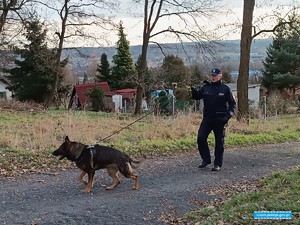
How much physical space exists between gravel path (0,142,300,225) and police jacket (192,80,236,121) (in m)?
1.26

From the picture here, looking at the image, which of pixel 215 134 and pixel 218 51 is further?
pixel 218 51

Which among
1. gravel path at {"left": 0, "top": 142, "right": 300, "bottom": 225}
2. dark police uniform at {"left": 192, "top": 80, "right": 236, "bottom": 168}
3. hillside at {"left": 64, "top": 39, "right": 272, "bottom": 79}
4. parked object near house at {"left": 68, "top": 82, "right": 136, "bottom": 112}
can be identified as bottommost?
parked object near house at {"left": 68, "top": 82, "right": 136, "bottom": 112}

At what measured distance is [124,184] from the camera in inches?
309

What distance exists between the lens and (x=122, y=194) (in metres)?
7.16

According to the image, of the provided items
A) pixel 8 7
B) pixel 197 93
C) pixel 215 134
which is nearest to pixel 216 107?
pixel 197 93

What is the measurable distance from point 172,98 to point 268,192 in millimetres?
20772

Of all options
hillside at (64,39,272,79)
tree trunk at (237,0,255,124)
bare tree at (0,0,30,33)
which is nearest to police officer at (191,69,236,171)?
tree trunk at (237,0,255,124)

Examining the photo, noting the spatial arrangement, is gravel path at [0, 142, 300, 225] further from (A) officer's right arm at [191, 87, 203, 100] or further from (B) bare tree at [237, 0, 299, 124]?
(B) bare tree at [237, 0, 299, 124]

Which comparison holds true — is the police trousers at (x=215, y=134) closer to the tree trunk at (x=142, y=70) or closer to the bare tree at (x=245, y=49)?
the bare tree at (x=245, y=49)

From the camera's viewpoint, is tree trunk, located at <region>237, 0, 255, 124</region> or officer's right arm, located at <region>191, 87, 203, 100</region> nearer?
officer's right arm, located at <region>191, 87, 203, 100</region>

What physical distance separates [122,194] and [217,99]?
304cm

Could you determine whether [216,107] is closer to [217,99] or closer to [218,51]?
[217,99]

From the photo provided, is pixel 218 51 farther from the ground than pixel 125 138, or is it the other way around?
pixel 218 51

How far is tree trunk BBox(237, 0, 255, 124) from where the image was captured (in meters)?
18.3
